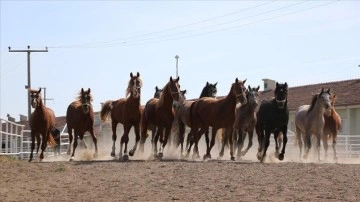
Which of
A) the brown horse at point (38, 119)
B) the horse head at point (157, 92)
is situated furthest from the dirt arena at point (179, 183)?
the horse head at point (157, 92)

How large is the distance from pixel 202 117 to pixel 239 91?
69.4 inches

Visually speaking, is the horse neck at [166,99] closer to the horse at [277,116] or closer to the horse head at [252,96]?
the horse head at [252,96]

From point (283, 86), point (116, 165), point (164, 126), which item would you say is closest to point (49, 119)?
point (164, 126)

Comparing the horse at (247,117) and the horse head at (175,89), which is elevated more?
the horse head at (175,89)

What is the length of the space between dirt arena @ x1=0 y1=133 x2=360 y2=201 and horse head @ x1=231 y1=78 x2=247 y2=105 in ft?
12.1

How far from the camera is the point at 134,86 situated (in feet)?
57.8

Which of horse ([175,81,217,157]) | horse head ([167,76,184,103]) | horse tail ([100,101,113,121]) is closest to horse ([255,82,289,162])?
horse head ([167,76,184,103])

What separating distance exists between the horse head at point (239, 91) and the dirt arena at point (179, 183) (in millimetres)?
3678

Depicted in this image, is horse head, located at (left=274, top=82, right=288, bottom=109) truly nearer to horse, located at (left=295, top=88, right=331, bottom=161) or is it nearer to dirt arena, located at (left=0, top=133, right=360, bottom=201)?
horse, located at (left=295, top=88, right=331, bottom=161)

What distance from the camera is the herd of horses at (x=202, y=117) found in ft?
56.8

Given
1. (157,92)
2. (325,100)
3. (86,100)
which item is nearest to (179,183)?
(86,100)

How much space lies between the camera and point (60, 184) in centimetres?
1134

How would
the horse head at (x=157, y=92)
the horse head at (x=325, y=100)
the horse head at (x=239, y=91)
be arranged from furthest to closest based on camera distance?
1. the horse head at (x=157, y=92)
2. the horse head at (x=325, y=100)
3. the horse head at (x=239, y=91)

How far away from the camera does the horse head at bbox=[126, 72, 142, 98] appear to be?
57.8 ft
